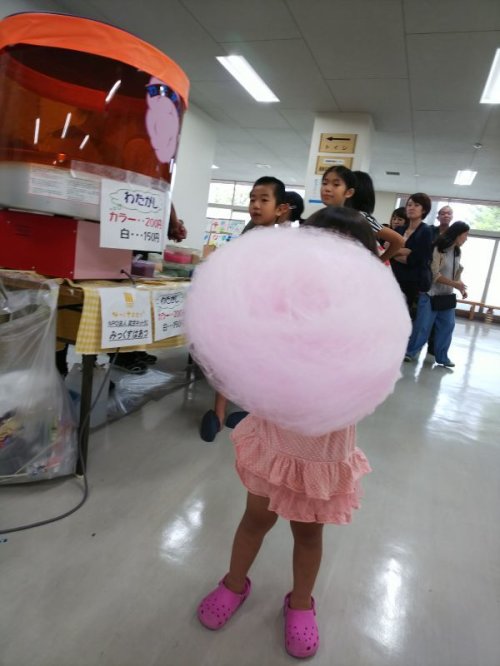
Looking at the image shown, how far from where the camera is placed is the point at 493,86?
3527mm

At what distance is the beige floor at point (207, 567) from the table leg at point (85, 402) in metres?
0.07

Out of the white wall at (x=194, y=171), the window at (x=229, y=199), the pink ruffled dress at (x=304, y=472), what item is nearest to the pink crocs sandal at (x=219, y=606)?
the pink ruffled dress at (x=304, y=472)

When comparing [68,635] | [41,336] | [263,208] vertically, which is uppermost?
[263,208]

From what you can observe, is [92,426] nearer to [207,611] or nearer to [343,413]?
[207,611]

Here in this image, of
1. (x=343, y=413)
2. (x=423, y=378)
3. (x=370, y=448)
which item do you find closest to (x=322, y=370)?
(x=343, y=413)

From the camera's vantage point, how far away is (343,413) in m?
0.55

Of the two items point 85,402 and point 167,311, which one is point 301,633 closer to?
point 85,402

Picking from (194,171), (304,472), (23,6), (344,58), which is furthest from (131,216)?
(194,171)

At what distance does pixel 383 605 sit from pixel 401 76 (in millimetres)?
3937

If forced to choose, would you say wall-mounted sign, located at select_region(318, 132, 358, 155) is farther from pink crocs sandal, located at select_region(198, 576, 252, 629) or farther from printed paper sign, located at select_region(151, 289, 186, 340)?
pink crocs sandal, located at select_region(198, 576, 252, 629)

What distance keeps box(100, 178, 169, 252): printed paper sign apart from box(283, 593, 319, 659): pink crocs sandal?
107cm

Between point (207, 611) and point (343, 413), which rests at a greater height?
point (343, 413)

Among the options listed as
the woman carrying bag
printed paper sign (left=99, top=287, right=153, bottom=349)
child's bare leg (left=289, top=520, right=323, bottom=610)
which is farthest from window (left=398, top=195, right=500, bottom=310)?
child's bare leg (left=289, top=520, right=323, bottom=610)

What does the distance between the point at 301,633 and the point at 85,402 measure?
89 centimetres
